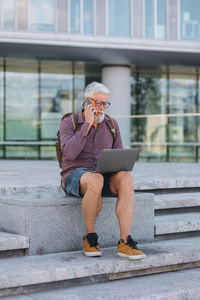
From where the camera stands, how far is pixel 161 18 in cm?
1995

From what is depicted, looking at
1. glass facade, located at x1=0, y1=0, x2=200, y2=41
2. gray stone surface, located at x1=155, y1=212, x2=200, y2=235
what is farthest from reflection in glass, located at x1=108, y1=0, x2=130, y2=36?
gray stone surface, located at x1=155, y1=212, x2=200, y2=235

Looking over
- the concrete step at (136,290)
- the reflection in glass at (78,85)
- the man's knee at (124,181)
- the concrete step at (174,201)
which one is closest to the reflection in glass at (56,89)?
the reflection in glass at (78,85)

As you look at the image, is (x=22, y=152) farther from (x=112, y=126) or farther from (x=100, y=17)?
(x=112, y=126)

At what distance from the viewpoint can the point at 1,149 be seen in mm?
21719

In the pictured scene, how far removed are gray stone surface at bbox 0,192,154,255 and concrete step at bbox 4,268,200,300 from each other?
60 cm

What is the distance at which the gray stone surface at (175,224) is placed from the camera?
5113 mm

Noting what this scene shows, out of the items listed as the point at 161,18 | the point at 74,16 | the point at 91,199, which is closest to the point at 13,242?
the point at 91,199

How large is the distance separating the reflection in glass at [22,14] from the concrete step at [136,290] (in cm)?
1604

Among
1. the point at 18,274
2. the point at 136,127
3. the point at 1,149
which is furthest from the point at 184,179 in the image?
the point at 1,149

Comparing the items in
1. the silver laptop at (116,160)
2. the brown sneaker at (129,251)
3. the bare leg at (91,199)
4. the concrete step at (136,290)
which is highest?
the silver laptop at (116,160)

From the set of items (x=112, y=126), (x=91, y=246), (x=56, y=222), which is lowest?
(x=91, y=246)

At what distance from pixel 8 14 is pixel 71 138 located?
619 inches

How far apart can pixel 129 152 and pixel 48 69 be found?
1875 centimetres

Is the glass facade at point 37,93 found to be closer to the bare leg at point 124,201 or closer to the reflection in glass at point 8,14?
the reflection in glass at point 8,14
